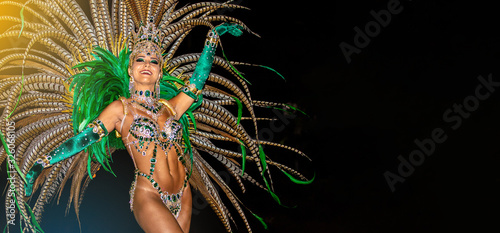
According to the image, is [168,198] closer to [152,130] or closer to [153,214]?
[153,214]

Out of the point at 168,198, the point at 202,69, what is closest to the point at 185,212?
the point at 168,198

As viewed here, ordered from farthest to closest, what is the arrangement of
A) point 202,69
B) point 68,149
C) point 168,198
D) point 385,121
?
point 385,121, point 202,69, point 168,198, point 68,149

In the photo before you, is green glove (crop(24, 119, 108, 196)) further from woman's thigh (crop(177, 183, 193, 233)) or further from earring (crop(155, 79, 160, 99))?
woman's thigh (crop(177, 183, 193, 233))

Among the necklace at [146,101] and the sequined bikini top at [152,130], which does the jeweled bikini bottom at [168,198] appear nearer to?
the sequined bikini top at [152,130]

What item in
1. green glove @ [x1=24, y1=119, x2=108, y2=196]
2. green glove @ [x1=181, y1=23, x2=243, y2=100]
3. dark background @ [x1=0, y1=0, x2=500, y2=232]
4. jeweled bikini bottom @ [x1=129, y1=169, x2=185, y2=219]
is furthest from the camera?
dark background @ [x1=0, y1=0, x2=500, y2=232]

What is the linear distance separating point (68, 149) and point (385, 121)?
2096mm

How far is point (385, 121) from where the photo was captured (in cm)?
325

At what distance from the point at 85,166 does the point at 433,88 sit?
2.21 metres

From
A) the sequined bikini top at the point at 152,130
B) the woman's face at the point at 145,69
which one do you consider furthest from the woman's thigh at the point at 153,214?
the woman's face at the point at 145,69

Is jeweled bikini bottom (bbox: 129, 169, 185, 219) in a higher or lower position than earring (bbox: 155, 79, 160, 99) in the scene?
lower

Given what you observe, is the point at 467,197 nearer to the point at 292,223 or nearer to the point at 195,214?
the point at 292,223

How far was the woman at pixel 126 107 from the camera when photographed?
209 centimetres

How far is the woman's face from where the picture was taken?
213cm

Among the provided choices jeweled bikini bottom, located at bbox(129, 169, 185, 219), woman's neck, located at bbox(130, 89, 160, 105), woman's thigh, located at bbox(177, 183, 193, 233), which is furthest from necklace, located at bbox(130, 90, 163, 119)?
woman's thigh, located at bbox(177, 183, 193, 233)
